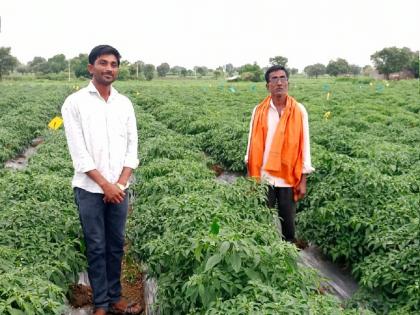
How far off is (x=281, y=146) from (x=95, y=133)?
1868 mm

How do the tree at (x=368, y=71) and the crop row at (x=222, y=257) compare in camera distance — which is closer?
the crop row at (x=222, y=257)

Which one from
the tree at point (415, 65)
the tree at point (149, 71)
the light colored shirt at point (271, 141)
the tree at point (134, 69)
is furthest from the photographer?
the tree at point (149, 71)

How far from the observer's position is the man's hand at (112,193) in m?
3.48

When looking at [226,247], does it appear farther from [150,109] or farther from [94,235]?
[150,109]

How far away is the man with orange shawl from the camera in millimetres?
4535

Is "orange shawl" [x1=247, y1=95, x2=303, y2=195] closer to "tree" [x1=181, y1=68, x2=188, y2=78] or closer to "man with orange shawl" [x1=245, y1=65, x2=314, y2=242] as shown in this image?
"man with orange shawl" [x1=245, y1=65, x2=314, y2=242]

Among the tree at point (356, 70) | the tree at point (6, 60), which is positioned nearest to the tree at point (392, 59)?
the tree at point (356, 70)

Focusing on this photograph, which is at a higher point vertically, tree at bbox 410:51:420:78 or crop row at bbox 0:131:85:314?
tree at bbox 410:51:420:78

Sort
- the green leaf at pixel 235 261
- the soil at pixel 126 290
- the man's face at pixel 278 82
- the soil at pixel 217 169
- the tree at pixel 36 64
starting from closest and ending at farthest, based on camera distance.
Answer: the green leaf at pixel 235 261
the soil at pixel 126 290
the man's face at pixel 278 82
the soil at pixel 217 169
the tree at pixel 36 64

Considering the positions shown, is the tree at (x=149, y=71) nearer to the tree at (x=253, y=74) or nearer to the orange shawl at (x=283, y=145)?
the tree at (x=253, y=74)

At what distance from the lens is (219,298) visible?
2.77 meters

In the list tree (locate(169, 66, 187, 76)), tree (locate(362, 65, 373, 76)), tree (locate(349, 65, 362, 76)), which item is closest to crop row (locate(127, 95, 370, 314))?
tree (locate(362, 65, 373, 76))

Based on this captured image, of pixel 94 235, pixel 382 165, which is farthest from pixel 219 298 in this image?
pixel 382 165

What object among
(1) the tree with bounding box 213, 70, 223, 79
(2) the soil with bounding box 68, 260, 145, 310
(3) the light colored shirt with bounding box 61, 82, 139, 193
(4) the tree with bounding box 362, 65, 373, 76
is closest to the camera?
(3) the light colored shirt with bounding box 61, 82, 139, 193
